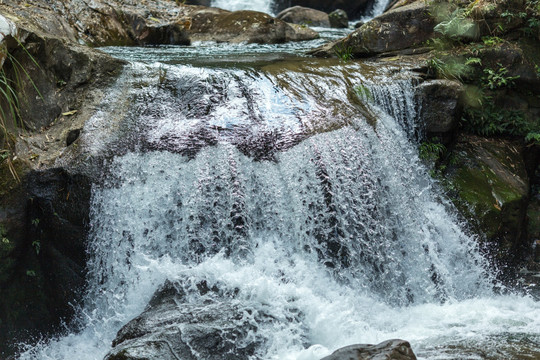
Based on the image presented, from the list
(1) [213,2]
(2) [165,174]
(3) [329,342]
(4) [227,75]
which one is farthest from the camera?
(1) [213,2]

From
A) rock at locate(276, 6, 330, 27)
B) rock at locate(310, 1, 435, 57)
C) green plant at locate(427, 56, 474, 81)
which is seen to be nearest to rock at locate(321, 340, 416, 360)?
green plant at locate(427, 56, 474, 81)

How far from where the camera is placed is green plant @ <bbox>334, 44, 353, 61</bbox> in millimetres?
7541

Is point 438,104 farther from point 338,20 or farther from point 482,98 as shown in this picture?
point 338,20

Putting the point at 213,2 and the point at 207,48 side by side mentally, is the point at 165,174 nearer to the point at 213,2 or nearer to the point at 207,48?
the point at 207,48

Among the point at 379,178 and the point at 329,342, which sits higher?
the point at 379,178

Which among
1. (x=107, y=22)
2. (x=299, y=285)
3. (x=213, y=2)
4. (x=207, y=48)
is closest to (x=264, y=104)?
(x=299, y=285)

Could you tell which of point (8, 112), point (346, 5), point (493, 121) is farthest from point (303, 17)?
point (8, 112)

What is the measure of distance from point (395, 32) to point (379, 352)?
530 centimetres

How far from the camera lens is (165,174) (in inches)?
203

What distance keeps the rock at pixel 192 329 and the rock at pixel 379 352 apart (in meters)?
0.81

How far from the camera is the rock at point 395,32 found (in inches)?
289

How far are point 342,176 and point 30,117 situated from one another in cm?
327

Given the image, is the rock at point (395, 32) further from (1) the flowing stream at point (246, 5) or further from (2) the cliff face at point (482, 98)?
(1) the flowing stream at point (246, 5)

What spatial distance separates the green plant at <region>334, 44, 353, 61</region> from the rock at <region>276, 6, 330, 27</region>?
4947 millimetres
